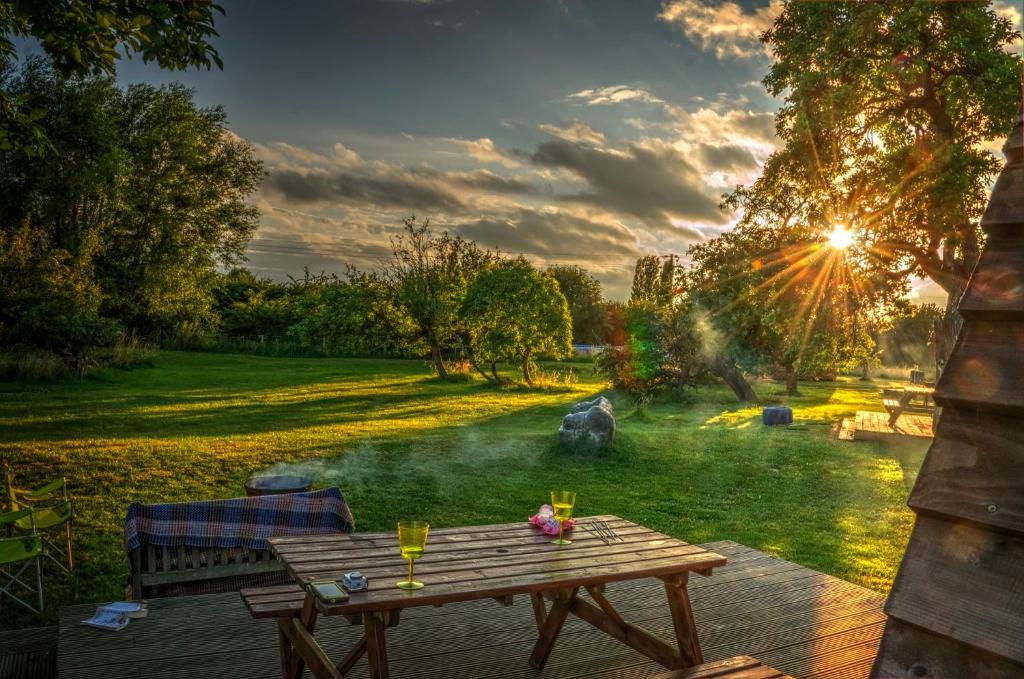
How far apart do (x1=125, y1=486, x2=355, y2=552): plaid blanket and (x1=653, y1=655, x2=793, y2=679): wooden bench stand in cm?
362

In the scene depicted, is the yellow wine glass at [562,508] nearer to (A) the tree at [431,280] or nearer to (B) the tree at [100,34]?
(B) the tree at [100,34]

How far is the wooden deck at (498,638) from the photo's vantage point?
181 inches

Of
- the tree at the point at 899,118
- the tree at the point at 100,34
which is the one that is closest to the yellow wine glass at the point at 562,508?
the tree at the point at 100,34

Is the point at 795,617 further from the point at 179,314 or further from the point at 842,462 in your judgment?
the point at 179,314

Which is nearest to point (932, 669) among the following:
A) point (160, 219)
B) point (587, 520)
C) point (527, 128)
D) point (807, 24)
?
point (587, 520)

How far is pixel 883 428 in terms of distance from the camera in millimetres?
16750

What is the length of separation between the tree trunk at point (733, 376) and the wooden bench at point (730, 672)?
76.7ft

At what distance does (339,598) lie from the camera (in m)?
3.36

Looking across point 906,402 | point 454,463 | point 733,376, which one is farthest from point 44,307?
point 906,402

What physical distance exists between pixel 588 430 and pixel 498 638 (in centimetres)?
867

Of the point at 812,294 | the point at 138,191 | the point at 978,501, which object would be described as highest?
the point at 138,191

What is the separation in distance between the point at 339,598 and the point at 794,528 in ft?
24.7

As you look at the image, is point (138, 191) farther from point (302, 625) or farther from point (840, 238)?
point (302, 625)

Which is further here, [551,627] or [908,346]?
[908,346]
